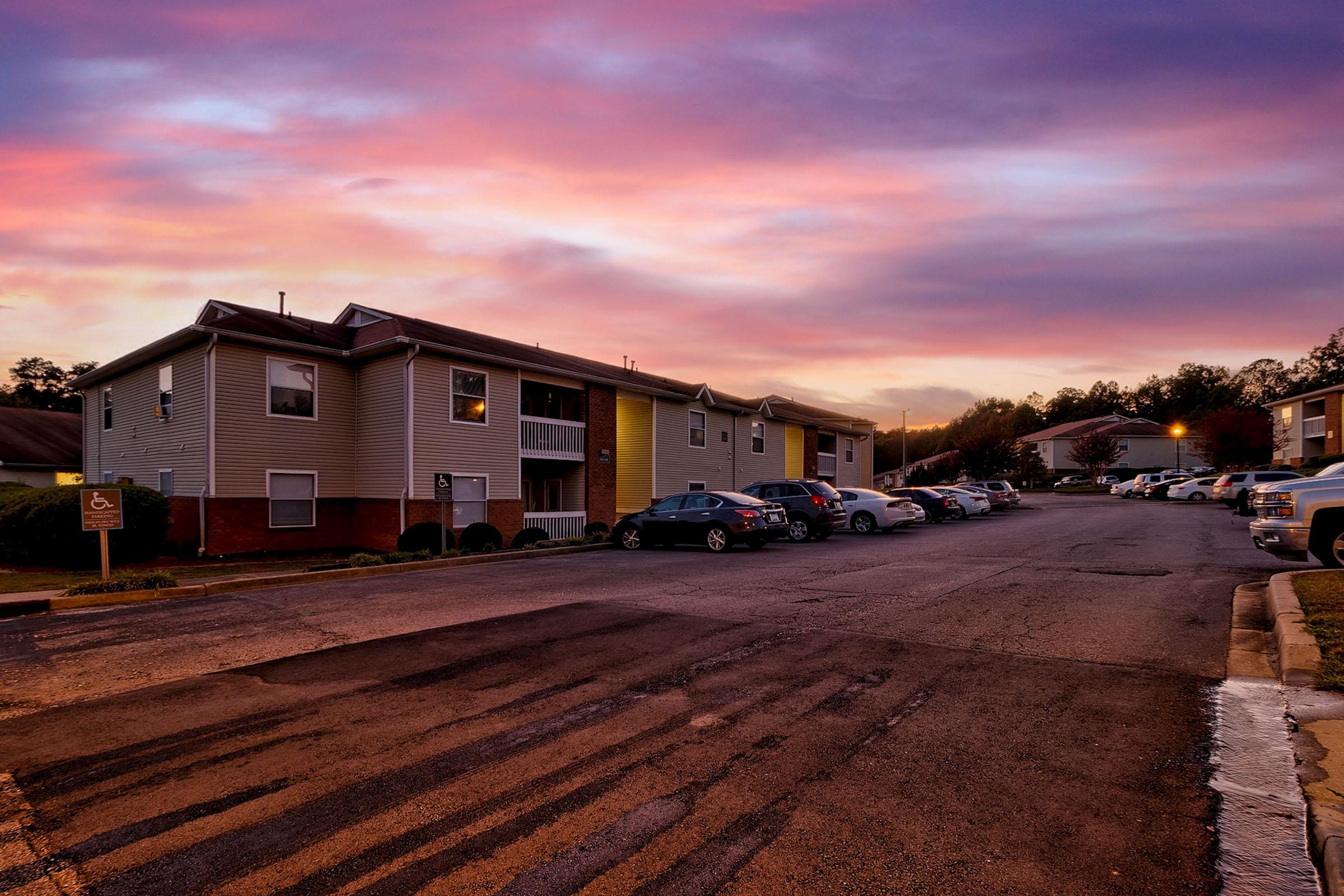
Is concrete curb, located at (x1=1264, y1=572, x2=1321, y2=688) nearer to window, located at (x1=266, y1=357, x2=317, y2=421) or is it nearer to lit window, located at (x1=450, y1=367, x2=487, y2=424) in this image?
lit window, located at (x1=450, y1=367, x2=487, y2=424)

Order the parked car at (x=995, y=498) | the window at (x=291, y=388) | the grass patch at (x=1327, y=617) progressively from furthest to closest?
1. the parked car at (x=995, y=498)
2. the window at (x=291, y=388)
3. the grass patch at (x=1327, y=617)

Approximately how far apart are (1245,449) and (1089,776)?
230 ft

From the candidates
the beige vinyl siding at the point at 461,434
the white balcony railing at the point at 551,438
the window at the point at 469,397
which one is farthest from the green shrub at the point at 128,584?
the white balcony railing at the point at 551,438

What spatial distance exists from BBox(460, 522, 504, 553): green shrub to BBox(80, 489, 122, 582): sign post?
302 inches

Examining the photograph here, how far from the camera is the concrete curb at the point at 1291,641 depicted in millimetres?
5879

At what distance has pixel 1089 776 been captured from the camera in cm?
420

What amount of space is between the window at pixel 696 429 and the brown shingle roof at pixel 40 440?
24.9 m

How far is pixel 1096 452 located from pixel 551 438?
197ft

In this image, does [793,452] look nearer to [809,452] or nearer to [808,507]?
[809,452]

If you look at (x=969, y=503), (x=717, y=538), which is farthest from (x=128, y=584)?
(x=969, y=503)

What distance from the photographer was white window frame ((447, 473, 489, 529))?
21.1m

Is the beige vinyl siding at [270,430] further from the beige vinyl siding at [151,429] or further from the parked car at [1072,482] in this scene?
the parked car at [1072,482]

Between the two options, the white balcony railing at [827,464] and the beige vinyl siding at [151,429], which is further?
the white balcony railing at [827,464]

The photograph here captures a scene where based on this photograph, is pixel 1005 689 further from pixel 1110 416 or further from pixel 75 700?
pixel 1110 416
